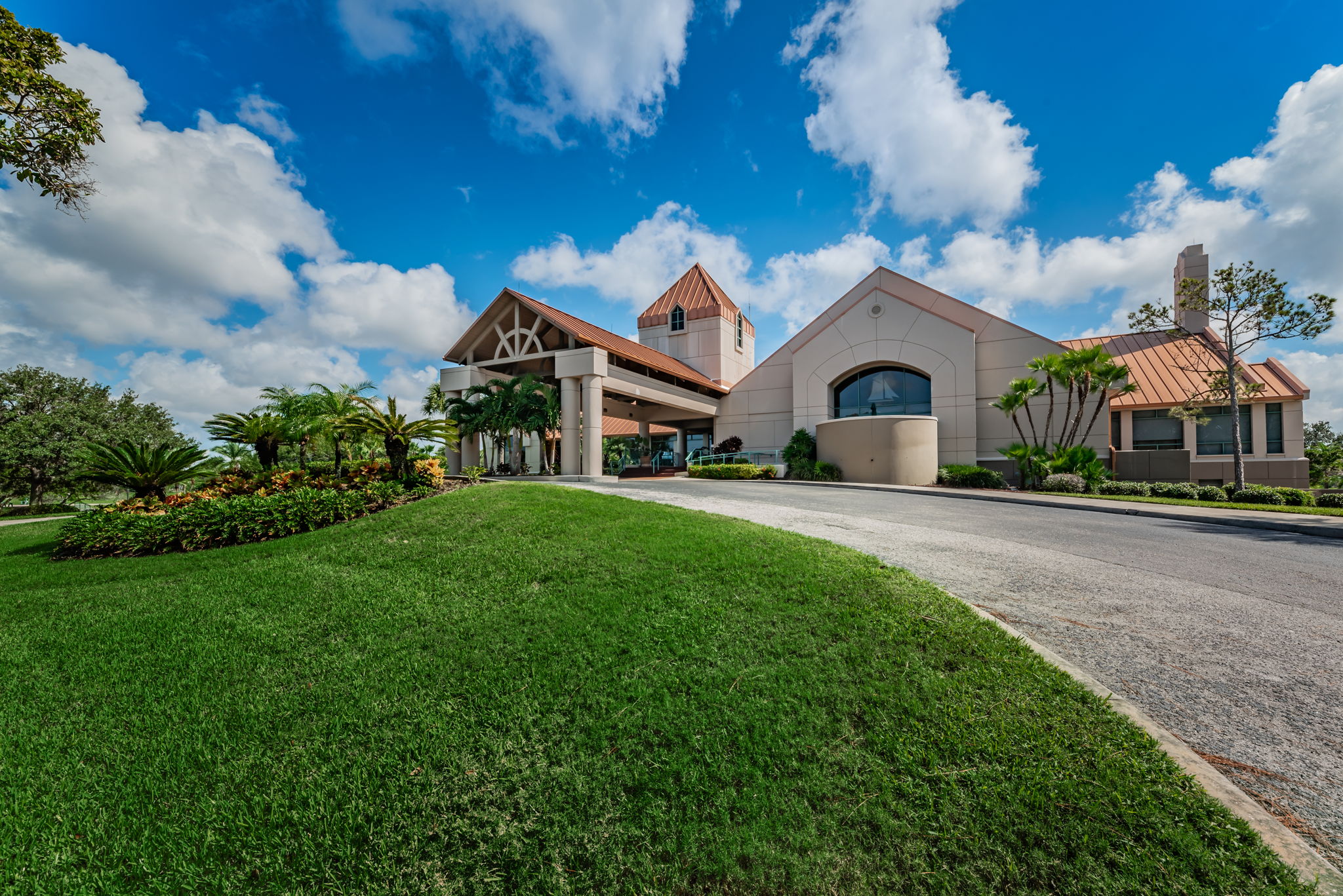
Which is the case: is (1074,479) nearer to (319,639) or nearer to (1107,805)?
(1107,805)

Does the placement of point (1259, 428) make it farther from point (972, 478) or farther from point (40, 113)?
point (40, 113)

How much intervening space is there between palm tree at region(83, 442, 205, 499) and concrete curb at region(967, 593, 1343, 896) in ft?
45.6

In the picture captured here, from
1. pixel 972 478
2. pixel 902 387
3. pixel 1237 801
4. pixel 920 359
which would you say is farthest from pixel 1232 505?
pixel 1237 801

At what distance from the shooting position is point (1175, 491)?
16.9 metres

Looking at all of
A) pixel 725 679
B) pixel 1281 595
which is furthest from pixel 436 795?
pixel 1281 595

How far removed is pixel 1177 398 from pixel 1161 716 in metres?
27.1

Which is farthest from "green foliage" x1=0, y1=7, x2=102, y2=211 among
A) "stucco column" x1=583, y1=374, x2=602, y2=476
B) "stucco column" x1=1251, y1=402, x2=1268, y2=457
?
"stucco column" x1=1251, y1=402, x2=1268, y2=457

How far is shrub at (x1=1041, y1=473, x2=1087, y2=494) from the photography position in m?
17.4

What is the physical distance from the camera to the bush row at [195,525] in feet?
26.1

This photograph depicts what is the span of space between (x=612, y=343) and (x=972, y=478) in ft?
53.8

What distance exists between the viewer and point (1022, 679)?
3.21 m

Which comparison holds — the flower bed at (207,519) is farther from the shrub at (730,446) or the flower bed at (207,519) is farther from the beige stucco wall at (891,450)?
the shrub at (730,446)

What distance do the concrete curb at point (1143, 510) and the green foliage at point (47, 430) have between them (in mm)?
29302

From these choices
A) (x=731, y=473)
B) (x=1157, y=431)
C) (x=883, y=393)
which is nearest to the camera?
(x=1157, y=431)
